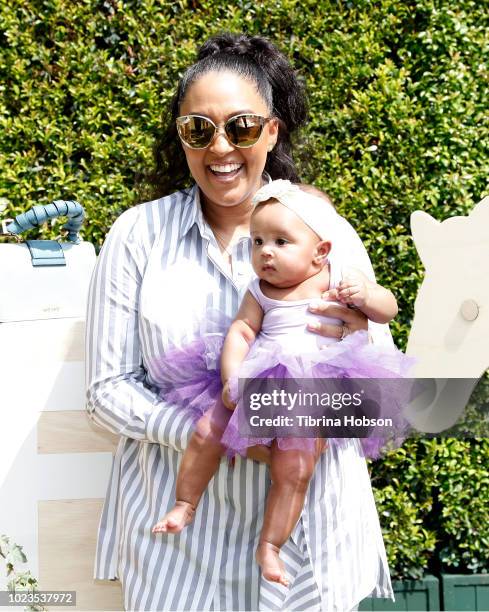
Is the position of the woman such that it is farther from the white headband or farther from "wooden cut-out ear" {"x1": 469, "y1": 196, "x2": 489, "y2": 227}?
"wooden cut-out ear" {"x1": 469, "y1": 196, "x2": 489, "y2": 227}

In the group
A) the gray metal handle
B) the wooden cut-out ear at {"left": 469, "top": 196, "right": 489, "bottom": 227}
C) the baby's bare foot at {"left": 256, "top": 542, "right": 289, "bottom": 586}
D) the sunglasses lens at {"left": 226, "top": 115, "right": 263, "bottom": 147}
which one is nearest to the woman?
the sunglasses lens at {"left": 226, "top": 115, "right": 263, "bottom": 147}

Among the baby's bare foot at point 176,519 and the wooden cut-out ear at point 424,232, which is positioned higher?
the wooden cut-out ear at point 424,232

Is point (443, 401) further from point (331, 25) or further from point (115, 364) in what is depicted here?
point (331, 25)

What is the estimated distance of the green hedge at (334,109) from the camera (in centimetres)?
333

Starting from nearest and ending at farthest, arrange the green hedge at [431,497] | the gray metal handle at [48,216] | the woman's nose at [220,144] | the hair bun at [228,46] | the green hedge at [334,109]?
the woman's nose at [220,144] < the hair bun at [228,46] < the gray metal handle at [48,216] < the green hedge at [334,109] < the green hedge at [431,497]

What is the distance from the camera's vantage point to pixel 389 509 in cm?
353

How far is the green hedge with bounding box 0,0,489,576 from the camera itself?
3.33 meters

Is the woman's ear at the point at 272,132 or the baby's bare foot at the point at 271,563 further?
the woman's ear at the point at 272,132

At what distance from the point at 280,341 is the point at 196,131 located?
0.54 m

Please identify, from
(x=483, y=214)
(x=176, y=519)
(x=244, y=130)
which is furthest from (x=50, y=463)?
(x=483, y=214)

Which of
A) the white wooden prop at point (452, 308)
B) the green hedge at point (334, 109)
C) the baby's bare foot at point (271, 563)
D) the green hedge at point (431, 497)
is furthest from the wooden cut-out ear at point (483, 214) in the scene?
the green hedge at point (431, 497)

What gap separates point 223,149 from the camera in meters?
2.08

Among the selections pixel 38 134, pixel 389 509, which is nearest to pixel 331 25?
pixel 38 134

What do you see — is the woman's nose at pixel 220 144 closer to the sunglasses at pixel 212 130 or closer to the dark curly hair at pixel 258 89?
the sunglasses at pixel 212 130
